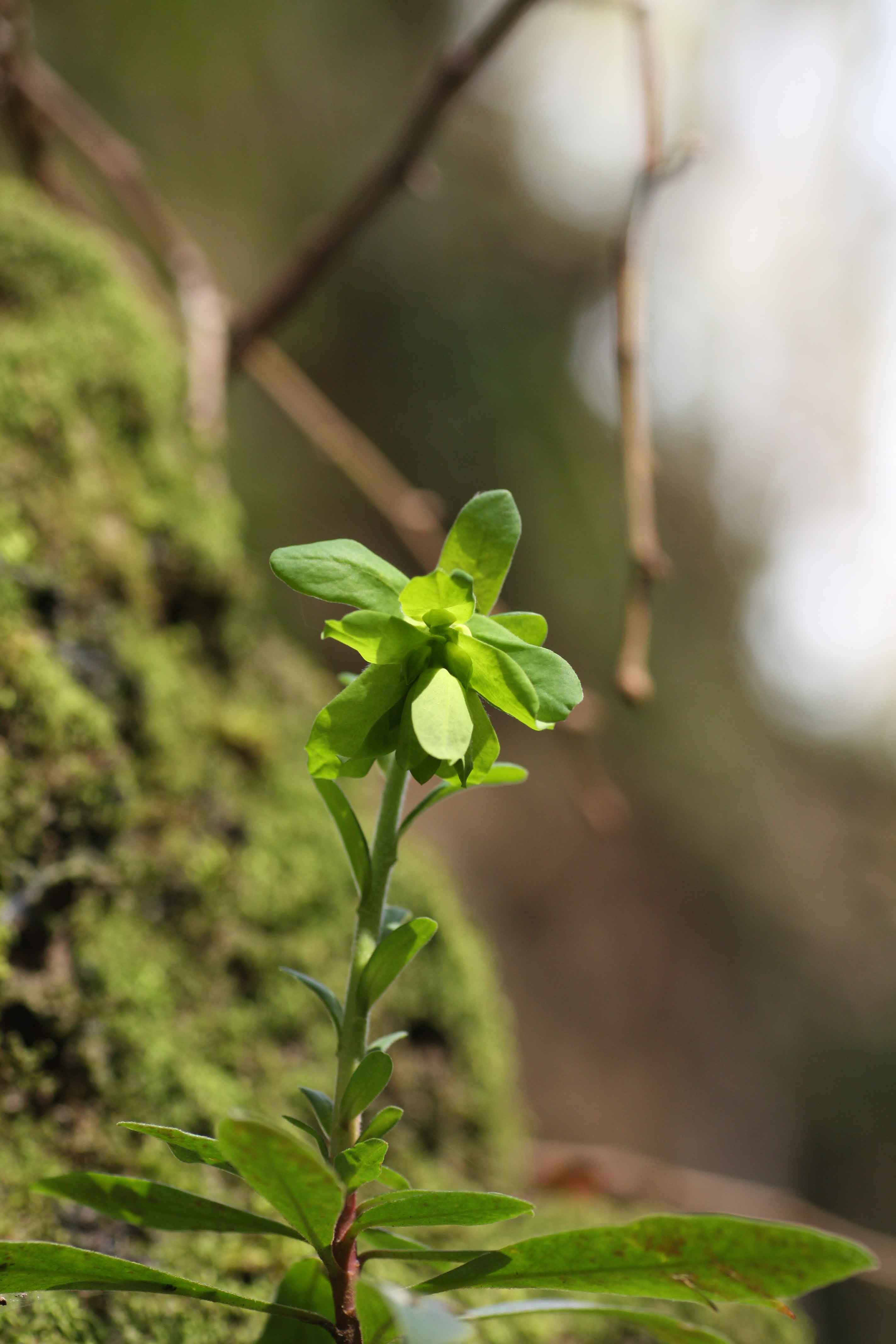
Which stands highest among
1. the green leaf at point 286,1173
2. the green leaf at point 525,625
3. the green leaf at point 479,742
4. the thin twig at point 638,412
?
the thin twig at point 638,412

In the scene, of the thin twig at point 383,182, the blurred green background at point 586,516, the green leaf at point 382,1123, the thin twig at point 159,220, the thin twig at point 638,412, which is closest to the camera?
the green leaf at point 382,1123

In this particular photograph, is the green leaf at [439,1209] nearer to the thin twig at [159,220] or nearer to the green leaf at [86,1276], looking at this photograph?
the green leaf at [86,1276]

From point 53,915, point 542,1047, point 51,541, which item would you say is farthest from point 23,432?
point 542,1047

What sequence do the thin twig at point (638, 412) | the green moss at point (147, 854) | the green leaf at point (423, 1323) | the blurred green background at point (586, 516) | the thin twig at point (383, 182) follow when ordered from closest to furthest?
the green leaf at point (423, 1323) → the green moss at point (147, 854) → the thin twig at point (638, 412) → the thin twig at point (383, 182) → the blurred green background at point (586, 516)

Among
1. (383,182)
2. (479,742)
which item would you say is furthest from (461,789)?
(383,182)

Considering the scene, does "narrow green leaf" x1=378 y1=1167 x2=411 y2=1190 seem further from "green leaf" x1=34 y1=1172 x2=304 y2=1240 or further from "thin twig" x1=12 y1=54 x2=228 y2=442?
"thin twig" x1=12 y1=54 x2=228 y2=442

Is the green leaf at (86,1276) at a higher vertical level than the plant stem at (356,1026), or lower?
lower

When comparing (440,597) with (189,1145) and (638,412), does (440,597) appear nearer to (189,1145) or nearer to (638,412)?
(189,1145)

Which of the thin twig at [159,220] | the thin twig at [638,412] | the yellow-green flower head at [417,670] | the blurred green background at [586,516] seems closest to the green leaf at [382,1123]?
the yellow-green flower head at [417,670]
